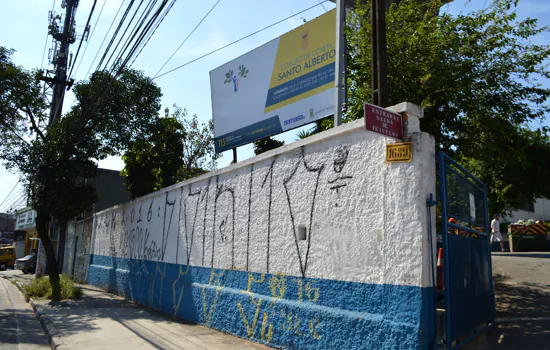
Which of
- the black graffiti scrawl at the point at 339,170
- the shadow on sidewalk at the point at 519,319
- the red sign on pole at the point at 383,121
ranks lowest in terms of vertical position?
the shadow on sidewalk at the point at 519,319

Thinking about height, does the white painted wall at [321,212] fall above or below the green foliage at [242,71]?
below

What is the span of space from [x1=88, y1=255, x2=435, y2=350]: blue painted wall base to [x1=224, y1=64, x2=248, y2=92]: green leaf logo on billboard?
4906 mm

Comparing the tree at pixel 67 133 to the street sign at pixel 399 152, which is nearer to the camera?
the street sign at pixel 399 152

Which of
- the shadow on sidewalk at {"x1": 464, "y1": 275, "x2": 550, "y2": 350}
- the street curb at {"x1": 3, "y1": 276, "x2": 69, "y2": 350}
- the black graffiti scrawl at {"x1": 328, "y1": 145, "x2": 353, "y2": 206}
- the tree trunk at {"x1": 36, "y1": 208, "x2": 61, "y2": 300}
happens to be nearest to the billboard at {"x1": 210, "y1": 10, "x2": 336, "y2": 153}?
the black graffiti scrawl at {"x1": 328, "y1": 145, "x2": 353, "y2": 206}

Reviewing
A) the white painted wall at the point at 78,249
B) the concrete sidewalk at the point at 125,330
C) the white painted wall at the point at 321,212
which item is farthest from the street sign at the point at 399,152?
the white painted wall at the point at 78,249

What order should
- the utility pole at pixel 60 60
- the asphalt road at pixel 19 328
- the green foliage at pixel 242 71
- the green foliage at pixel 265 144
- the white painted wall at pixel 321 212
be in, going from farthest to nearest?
the utility pole at pixel 60 60 < the green foliage at pixel 265 144 < the green foliage at pixel 242 71 < the asphalt road at pixel 19 328 < the white painted wall at pixel 321 212

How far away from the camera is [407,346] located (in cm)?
454

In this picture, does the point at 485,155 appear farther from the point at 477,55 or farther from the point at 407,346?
the point at 407,346

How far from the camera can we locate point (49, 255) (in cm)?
1402

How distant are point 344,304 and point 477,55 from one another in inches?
228

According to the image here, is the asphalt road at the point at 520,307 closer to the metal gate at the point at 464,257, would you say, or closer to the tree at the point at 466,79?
the metal gate at the point at 464,257

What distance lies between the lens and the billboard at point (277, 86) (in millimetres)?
8953

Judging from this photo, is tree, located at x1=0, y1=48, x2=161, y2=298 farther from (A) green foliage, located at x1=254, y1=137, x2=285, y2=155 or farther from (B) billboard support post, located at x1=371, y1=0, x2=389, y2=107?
(B) billboard support post, located at x1=371, y1=0, x2=389, y2=107

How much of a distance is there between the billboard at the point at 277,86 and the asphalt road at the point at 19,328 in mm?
5992
